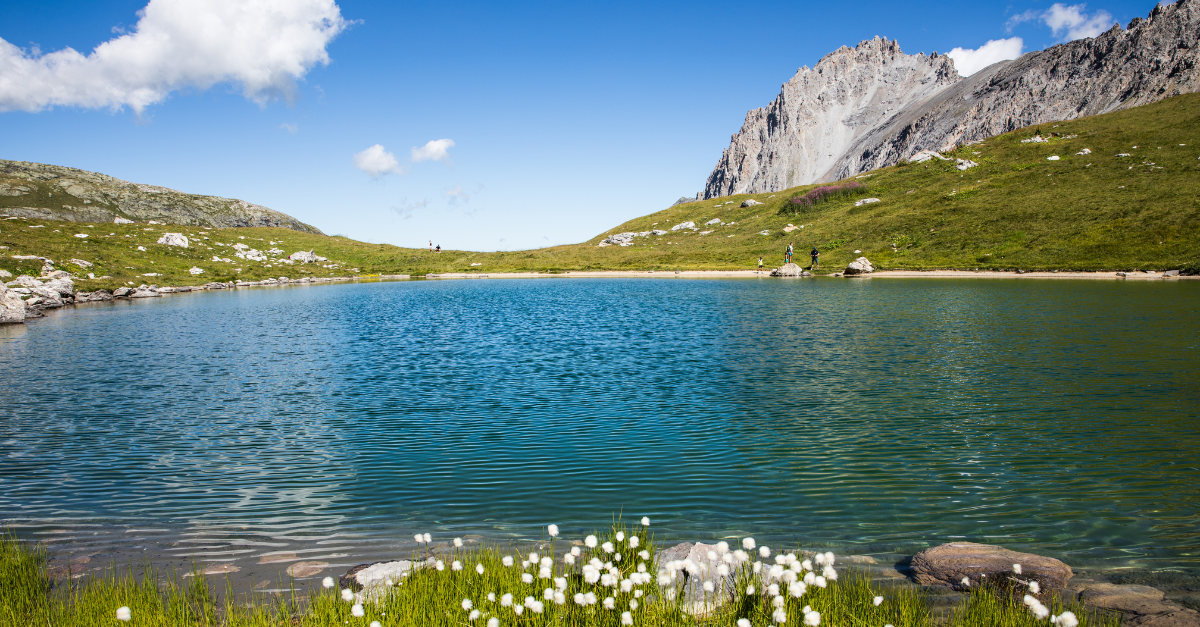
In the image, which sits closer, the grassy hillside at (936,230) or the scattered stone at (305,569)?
the scattered stone at (305,569)

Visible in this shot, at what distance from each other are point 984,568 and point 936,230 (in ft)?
348

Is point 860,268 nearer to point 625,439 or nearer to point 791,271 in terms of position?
point 791,271

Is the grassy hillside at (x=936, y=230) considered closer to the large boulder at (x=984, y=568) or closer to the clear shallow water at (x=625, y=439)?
the clear shallow water at (x=625, y=439)

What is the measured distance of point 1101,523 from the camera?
35.4 ft

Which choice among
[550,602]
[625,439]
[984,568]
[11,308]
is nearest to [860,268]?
[625,439]

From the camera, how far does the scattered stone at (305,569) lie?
30.9ft

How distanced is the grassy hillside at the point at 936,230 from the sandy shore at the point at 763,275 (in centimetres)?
400

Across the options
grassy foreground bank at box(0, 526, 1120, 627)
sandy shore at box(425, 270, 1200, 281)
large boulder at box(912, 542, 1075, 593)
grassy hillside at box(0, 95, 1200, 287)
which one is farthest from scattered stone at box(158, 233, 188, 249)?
large boulder at box(912, 542, 1075, 593)

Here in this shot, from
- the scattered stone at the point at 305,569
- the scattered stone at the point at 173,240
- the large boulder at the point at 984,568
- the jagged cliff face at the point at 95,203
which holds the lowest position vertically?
the scattered stone at the point at 305,569

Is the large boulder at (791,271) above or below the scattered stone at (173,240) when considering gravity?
below

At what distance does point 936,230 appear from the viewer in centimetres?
9925

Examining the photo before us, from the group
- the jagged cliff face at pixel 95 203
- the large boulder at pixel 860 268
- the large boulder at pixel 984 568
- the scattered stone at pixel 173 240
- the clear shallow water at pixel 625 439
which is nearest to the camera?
the large boulder at pixel 984 568

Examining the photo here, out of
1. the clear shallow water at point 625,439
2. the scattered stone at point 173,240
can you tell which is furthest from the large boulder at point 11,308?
the scattered stone at point 173,240

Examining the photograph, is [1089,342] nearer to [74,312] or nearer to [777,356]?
[777,356]
